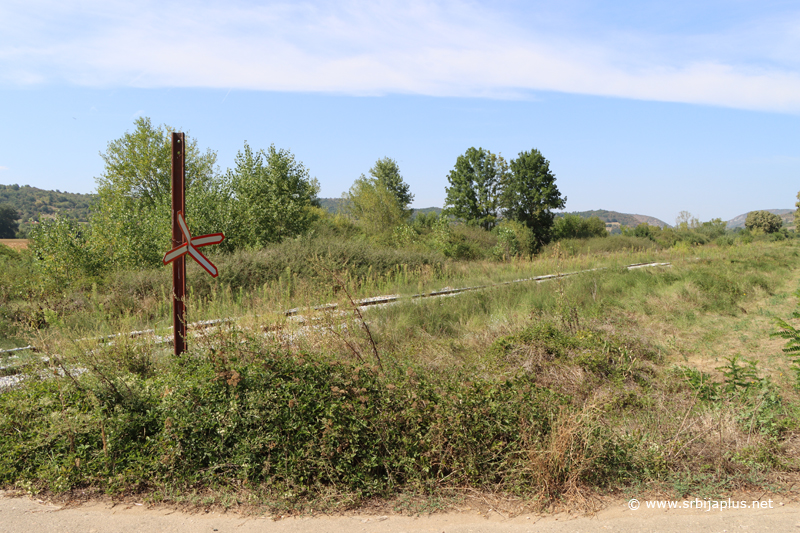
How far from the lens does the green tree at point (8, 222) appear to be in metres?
58.1

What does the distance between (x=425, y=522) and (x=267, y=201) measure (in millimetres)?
21867

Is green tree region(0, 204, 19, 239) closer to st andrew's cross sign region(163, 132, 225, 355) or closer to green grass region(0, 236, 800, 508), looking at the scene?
green grass region(0, 236, 800, 508)

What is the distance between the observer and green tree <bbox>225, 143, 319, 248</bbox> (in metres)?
20.5

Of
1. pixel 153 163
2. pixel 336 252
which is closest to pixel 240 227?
pixel 336 252

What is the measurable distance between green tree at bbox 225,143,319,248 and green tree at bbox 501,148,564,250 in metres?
29.2

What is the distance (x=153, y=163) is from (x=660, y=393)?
3078cm

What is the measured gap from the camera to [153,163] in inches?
1148

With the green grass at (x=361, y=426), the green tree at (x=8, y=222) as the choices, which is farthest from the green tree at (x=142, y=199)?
the green tree at (x=8, y=222)

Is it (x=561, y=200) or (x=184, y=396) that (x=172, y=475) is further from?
(x=561, y=200)

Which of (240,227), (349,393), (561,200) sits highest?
(561,200)

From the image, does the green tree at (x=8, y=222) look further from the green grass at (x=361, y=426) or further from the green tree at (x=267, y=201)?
the green grass at (x=361, y=426)

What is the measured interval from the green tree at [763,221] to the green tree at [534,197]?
99.7ft

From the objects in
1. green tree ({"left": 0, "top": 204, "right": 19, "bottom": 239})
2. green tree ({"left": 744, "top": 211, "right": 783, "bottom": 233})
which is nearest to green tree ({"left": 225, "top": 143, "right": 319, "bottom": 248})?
green tree ({"left": 0, "top": 204, "right": 19, "bottom": 239})

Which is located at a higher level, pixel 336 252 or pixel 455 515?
pixel 336 252
